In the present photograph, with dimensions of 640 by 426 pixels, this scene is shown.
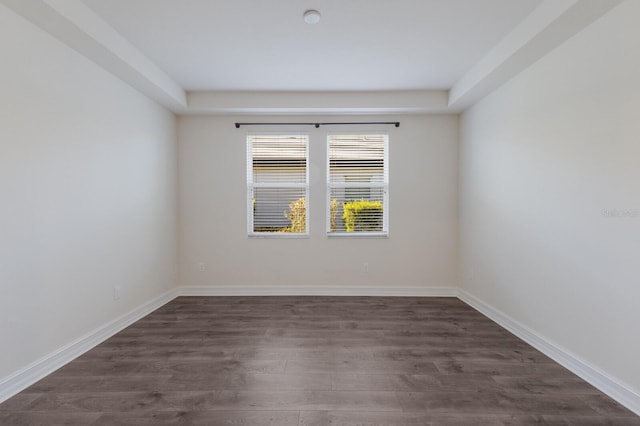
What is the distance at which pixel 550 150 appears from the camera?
2.56m

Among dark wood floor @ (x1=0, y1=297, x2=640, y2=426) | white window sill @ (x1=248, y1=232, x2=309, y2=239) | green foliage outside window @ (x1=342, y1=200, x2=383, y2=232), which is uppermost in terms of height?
green foliage outside window @ (x1=342, y1=200, x2=383, y2=232)

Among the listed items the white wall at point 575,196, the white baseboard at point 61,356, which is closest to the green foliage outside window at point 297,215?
the white baseboard at point 61,356

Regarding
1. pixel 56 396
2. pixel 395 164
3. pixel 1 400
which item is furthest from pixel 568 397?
pixel 1 400

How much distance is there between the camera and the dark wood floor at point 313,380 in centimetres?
180

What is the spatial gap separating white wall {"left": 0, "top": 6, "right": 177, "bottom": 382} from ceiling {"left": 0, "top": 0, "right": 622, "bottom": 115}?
Answer: 0.90 ft

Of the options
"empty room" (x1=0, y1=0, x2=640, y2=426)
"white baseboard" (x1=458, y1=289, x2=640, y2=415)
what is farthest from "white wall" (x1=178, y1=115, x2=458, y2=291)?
"white baseboard" (x1=458, y1=289, x2=640, y2=415)

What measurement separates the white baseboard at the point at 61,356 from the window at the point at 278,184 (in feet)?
5.71

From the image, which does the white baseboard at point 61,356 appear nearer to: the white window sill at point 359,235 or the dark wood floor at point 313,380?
the dark wood floor at point 313,380

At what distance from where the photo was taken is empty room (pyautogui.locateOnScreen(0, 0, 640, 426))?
1968mm

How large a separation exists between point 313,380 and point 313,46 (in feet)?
9.01

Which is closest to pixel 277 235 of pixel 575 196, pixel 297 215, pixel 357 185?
pixel 297 215

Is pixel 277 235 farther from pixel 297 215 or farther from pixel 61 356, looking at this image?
pixel 61 356

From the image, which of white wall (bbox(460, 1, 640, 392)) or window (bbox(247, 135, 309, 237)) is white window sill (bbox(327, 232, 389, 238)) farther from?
white wall (bbox(460, 1, 640, 392))

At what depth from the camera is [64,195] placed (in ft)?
7.90
